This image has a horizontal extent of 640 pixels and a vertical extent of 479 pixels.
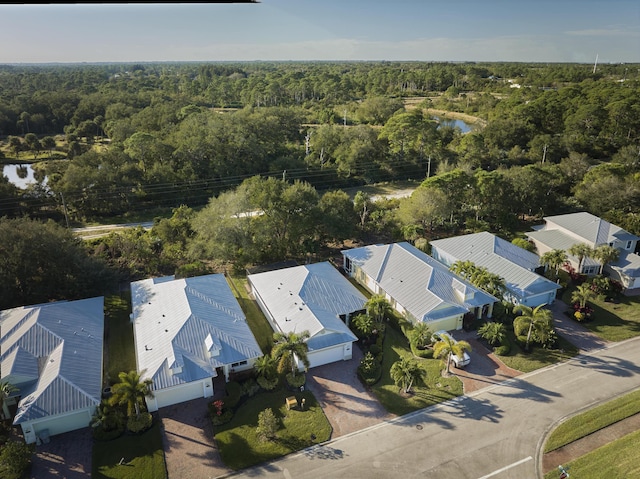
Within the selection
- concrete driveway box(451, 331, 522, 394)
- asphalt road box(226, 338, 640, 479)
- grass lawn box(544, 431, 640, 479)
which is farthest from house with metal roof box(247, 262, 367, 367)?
grass lawn box(544, 431, 640, 479)

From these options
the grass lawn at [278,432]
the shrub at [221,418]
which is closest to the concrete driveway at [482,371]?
the grass lawn at [278,432]

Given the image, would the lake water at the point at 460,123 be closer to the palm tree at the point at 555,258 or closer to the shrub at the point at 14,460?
the palm tree at the point at 555,258

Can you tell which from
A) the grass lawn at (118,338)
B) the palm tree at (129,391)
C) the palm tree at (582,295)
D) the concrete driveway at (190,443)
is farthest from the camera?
the palm tree at (582,295)

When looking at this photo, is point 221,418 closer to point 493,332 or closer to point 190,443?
point 190,443

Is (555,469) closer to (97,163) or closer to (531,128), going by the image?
(97,163)

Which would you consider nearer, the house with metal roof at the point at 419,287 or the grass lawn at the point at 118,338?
the grass lawn at the point at 118,338
